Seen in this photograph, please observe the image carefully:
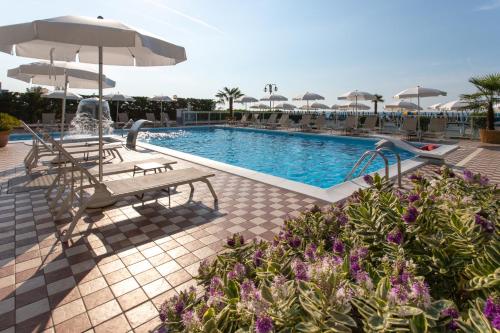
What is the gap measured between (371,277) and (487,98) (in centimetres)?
1477

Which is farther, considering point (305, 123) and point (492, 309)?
point (305, 123)

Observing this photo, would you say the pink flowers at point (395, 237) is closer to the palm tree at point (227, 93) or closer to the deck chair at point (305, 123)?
the deck chair at point (305, 123)

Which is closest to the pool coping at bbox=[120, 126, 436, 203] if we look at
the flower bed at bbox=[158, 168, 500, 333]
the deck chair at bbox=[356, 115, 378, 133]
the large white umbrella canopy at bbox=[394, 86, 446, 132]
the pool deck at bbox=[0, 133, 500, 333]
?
the pool deck at bbox=[0, 133, 500, 333]

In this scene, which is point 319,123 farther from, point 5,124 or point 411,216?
point 411,216

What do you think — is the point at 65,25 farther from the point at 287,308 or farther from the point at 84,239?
the point at 287,308

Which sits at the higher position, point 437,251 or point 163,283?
point 437,251

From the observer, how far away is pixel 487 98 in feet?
39.0

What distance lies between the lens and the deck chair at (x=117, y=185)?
346 centimetres

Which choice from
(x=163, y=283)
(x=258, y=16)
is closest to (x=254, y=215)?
(x=163, y=283)

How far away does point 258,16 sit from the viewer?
10188 mm

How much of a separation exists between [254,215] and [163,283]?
6.25ft

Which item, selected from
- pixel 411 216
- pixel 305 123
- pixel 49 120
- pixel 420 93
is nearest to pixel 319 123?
pixel 305 123

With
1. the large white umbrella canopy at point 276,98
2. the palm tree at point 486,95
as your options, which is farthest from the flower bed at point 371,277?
the large white umbrella canopy at point 276,98

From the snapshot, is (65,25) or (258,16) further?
(258,16)
